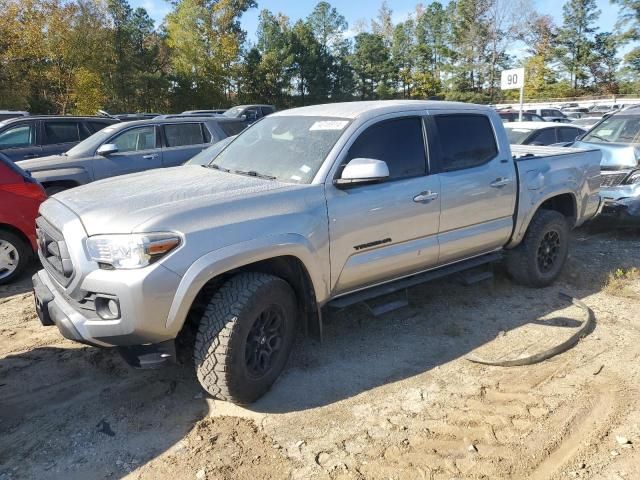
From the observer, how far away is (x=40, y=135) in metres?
9.41

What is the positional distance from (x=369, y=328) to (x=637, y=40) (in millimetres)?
56228

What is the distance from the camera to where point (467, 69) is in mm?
57656

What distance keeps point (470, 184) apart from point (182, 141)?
5.63 metres

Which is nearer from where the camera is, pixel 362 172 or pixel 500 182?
pixel 362 172

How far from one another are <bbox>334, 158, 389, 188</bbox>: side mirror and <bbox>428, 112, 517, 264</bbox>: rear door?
2.98ft

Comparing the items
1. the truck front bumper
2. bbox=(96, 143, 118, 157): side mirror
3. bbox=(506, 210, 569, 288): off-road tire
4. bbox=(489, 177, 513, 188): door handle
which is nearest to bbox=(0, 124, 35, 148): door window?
bbox=(96, 143, 118, 157): side mirror

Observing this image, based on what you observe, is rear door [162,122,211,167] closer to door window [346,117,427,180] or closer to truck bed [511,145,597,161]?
truck bed [511,145,597,161]

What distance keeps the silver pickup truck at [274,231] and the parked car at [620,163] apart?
2953 millimetres

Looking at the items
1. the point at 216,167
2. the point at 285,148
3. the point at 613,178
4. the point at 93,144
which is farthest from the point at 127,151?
the point at 613,178

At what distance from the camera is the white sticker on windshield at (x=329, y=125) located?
388cm

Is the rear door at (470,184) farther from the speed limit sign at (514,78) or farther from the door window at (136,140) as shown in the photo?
the speed limit sign at (514,78)

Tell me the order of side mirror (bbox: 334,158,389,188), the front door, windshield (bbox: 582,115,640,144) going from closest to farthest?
side mirror (bbox: 334,158,389,188), the front door, windshield (bbox: 582,115,640,144)

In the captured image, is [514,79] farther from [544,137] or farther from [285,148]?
[285,148]

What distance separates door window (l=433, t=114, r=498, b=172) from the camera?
14.4 feet
